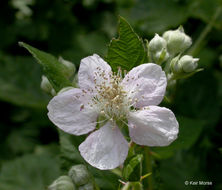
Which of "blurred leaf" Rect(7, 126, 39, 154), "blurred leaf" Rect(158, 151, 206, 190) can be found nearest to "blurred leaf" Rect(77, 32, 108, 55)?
"blurred leaf" Rect(7, 126, 39, 154)

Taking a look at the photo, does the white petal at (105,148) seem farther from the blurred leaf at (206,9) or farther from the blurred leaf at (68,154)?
the blurred leaf at (206,9)

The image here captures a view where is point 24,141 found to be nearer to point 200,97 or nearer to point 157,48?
point 200,97

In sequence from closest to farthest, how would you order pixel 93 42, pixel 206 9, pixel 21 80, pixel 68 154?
pixel 68 154 → pixel 206 9 → pixel 21 80 → pixel 93 42

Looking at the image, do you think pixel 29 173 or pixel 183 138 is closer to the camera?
pixel 183 138

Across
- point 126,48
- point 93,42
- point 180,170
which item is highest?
point 126,48

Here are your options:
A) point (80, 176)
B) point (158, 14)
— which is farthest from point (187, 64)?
point (158, 14)

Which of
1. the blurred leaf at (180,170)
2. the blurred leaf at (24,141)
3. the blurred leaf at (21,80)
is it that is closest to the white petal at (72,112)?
the blurred leaf at (180,170)

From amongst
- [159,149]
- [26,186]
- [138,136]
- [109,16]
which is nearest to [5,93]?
[26,186]
